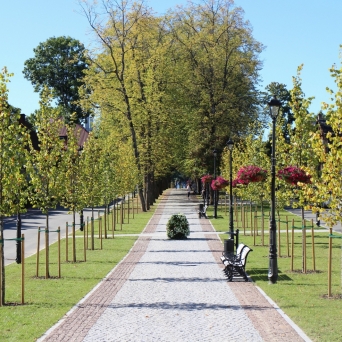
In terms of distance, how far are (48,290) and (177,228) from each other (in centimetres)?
1370

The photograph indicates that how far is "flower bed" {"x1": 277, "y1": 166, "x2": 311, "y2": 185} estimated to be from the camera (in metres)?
18.5

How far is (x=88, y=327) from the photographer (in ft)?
34.1

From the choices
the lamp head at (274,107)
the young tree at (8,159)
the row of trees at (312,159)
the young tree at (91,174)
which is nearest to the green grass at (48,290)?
the young tree at (8,159)

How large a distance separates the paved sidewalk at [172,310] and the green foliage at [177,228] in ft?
25.7

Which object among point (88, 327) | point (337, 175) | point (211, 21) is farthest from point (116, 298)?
point (211, 21)

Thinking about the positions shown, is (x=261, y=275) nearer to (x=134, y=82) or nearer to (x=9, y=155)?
(x=9, y=155)

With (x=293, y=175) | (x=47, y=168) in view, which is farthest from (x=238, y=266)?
(x=47, y=168)

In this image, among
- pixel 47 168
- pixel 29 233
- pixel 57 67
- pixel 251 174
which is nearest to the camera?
pixel 47 168

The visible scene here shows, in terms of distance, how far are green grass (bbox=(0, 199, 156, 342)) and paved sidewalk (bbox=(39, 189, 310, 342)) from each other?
337mm

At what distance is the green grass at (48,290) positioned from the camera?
1047 centimetres

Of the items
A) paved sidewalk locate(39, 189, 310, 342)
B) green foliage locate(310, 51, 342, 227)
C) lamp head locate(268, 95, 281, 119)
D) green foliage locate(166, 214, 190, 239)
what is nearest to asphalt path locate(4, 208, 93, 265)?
paved sidewalk locate(39, 189, 310, 342)

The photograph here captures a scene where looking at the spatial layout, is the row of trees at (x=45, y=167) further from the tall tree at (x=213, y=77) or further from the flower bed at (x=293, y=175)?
the tall tree at (x=213, y=77)

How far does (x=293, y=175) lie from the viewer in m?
18.5

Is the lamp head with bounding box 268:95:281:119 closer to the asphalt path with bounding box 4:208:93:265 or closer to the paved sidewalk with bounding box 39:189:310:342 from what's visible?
the paved sidewalk with bounding box 39:189:310:342
